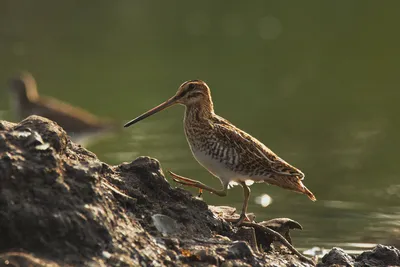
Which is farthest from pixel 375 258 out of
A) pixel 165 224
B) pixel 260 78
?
pixel 260 78

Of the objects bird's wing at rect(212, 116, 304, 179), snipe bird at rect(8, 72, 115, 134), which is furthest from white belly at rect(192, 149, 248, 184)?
snipe bird at rect(8, 72, 115, 134)

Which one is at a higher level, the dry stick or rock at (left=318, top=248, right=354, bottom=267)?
the dry stick

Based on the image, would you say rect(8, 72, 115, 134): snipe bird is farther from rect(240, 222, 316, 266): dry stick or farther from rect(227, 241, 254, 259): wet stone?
rect(227, 241, 254, 259): wet stone

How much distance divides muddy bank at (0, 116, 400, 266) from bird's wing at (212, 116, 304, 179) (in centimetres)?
64

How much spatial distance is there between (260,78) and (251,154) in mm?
14689

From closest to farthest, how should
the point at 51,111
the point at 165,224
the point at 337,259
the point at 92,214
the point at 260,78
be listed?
the point at 92,214
the point at 165,224
the point at 337,259
the point at 51,111
the point at 260,78

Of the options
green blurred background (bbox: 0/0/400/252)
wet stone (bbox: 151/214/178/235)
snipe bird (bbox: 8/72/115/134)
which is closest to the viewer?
wet stone (bbox: 151/214/178/235)

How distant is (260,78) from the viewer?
2244 centimetres

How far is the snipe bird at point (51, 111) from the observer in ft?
57.5

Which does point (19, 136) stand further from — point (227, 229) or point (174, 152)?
point (174, 152)

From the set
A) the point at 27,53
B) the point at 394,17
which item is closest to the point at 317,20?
the point at 394,17

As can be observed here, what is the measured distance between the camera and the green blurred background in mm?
12531

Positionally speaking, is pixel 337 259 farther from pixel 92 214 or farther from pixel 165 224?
pixel 92 214

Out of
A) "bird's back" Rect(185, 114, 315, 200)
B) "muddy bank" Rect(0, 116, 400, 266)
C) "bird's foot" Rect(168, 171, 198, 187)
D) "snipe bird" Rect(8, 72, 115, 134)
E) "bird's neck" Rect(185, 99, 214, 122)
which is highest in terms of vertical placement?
"snipe bird" Rect(8, 72, 115, 134)
